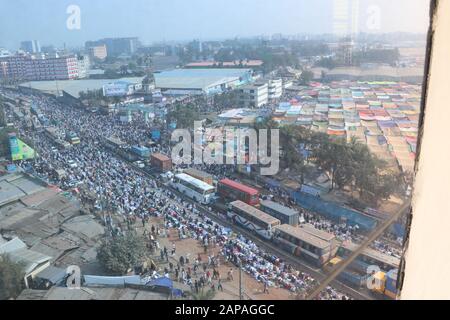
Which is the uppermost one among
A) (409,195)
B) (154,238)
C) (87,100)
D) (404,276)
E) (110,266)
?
(409,195)

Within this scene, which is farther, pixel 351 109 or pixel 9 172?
pixel 351 109

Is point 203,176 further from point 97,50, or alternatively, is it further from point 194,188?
point 97,50

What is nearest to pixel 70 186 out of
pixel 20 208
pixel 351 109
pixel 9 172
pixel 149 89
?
pixel 9 172

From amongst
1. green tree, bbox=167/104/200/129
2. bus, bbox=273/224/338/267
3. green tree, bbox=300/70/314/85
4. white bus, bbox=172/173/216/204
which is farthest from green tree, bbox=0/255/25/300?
green tree, bbox=300/70/314/85

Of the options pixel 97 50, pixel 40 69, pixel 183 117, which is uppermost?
pixel 97 50

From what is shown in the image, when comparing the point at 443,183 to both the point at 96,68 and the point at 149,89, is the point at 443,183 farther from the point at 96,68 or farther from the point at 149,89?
the point at 149,89

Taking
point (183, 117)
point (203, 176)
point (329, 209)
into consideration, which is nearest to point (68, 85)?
point (183, 117)

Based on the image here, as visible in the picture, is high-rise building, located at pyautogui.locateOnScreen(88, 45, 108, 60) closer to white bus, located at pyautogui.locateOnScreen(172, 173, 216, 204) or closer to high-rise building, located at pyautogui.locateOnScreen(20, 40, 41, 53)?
high-rise building, located at pyautogui.locateOnScreen(20, 40, 41, 53)
